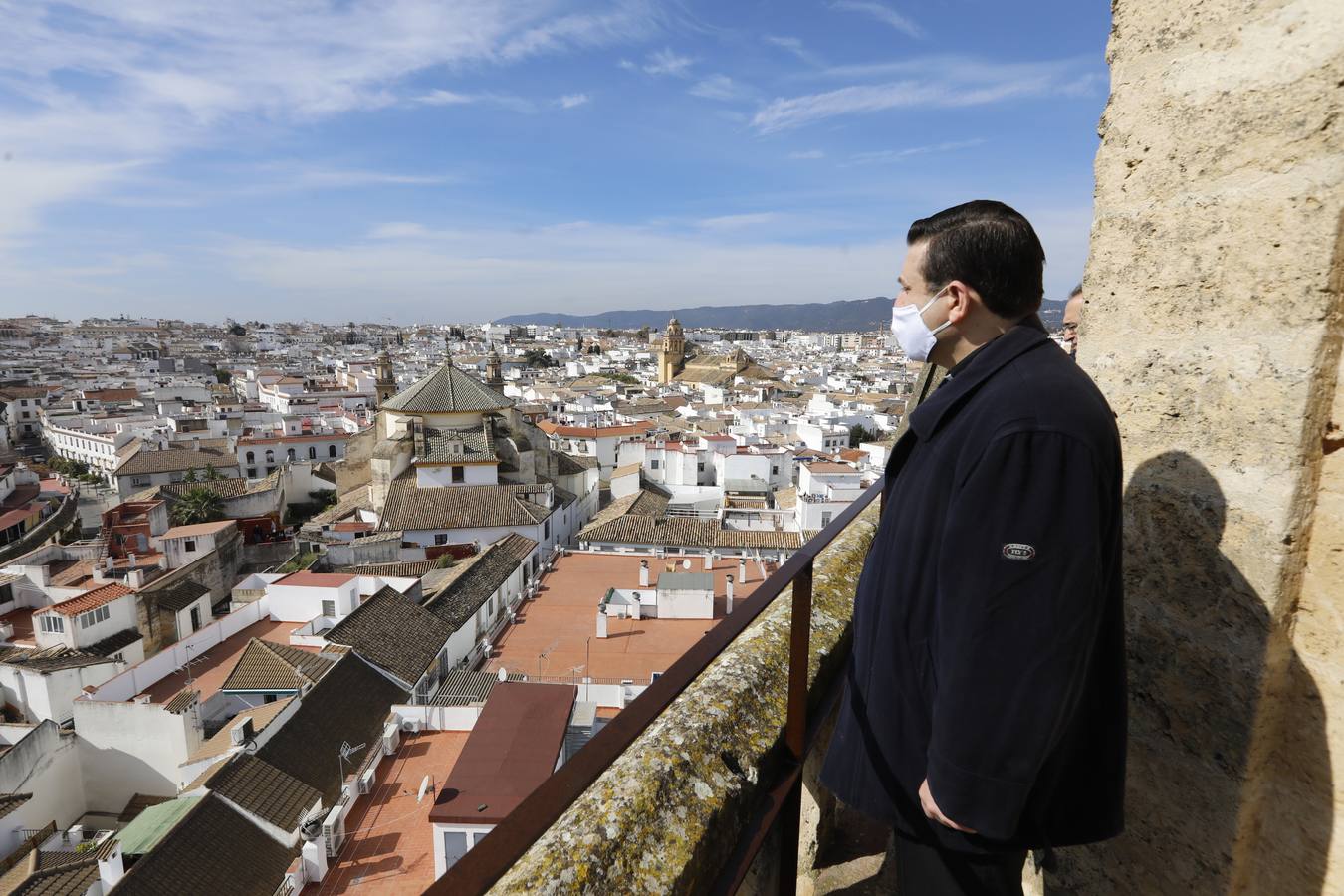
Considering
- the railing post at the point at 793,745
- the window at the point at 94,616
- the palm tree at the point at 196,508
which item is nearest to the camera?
the railing post at the point at 793,745

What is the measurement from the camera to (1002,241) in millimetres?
1569

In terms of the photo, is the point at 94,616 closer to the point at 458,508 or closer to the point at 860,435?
the point at 458,508

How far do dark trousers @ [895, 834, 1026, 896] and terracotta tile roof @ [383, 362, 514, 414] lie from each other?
29.1m

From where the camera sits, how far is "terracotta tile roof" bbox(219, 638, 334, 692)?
14.9 meters

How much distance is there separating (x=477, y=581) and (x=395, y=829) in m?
9.26

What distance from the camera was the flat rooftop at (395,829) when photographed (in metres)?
9.20

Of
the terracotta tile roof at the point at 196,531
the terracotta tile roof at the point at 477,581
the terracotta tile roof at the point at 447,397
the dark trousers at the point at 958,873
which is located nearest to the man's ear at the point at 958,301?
the dark trousers at the point at 958,873

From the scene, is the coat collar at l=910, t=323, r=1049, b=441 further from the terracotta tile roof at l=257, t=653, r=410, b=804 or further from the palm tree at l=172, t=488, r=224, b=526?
the palm tree at l=172, t=488, r=224, b=526

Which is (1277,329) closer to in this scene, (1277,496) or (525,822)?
(1277,496)

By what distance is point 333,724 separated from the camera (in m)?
13.5

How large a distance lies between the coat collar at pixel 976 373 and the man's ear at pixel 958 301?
12 cm

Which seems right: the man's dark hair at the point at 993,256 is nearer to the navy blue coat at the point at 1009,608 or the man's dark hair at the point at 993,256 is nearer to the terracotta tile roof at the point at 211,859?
the navy blue coat at the point at 1009,608

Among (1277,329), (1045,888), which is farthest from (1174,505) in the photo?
(1045,888)

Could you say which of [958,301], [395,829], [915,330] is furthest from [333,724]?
[958,301]
